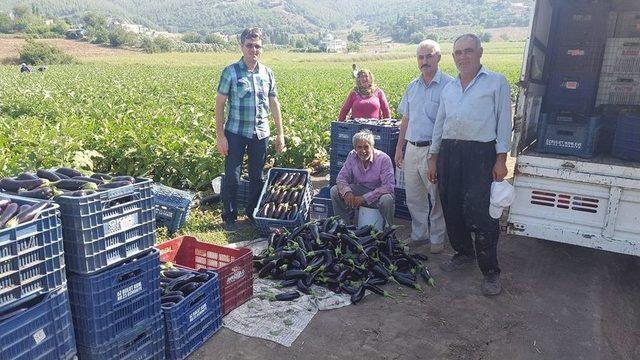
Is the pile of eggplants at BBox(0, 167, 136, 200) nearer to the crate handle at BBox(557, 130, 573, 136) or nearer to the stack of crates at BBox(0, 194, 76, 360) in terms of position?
the stack of crates at BBox(0, 194, 76, 360)

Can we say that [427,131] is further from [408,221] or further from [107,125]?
[107,125]

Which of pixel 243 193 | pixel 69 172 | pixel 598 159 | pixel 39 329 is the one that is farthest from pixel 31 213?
pixel 598 159

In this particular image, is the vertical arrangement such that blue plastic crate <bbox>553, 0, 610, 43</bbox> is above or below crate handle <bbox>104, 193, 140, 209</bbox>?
above

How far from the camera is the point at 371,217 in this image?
6723mm

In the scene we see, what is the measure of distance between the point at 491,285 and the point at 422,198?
1554 mm

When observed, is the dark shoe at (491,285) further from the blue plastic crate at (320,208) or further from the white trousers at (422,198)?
the blue plastic crate at (320,208)

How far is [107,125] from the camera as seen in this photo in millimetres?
9672

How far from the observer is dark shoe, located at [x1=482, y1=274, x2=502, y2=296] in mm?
5375

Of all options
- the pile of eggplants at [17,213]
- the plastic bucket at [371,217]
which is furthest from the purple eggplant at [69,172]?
the plastic bucket at [371,217]

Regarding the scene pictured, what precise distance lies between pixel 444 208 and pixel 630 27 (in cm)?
393

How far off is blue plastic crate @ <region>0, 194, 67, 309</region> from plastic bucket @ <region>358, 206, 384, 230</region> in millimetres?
4140

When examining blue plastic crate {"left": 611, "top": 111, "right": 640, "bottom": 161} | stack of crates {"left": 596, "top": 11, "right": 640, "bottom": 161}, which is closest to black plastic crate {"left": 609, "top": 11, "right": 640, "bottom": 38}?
stack of crates {"left": 596, "top": 11, "right": 640, "bottom": 161}

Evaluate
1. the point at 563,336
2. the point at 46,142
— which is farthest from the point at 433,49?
the point at 46,142

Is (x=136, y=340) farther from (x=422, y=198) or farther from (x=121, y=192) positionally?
(x=422, y=198)
